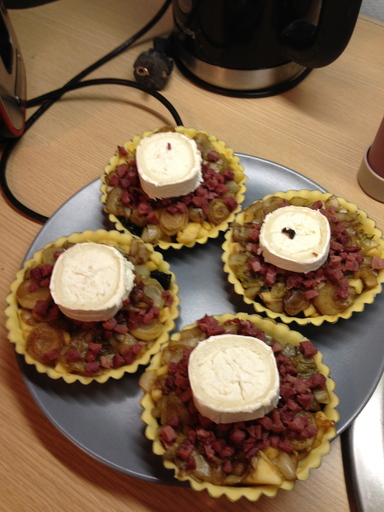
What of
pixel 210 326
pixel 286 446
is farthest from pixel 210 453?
pixel 210 326

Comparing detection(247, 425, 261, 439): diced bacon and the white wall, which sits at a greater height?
the white wall

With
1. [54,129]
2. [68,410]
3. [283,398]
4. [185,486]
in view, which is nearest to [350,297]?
[283,398]

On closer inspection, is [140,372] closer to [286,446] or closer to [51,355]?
[51,355]

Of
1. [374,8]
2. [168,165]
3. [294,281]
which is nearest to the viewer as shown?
[294,281]

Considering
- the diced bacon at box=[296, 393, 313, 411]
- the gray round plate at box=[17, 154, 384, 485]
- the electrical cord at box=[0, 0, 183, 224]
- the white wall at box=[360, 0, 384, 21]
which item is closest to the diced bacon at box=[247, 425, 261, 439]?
the diced bacon at box=[296, 393, 313, 411]

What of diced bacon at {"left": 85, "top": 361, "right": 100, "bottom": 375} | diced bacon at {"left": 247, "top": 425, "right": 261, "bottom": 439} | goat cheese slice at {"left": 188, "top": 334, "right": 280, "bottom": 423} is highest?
goat cheese slice at {"left": 188, "top": 334, "right": 280, "bottom": 423}

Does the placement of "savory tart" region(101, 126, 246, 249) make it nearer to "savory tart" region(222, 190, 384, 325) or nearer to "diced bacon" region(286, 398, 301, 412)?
"savory tart" region(222, 190, 384, 325)
